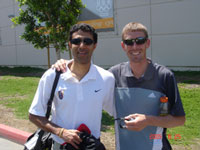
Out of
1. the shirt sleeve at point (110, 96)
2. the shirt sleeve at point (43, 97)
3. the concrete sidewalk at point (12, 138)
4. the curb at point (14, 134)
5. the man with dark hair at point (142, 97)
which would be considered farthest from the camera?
the curb at point (14, 134)

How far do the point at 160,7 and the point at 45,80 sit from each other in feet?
29.9

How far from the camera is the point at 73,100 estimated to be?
90.6 inches

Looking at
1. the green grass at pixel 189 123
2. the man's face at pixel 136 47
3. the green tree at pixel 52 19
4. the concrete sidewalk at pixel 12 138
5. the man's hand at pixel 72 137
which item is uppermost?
the green tree at pixel 52 19

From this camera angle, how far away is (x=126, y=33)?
2439mm

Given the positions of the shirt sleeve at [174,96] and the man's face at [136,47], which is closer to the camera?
the shirt sleeve at [174,96]

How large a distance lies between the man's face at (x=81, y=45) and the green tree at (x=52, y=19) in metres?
3.81

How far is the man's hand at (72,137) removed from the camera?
2.15 meters

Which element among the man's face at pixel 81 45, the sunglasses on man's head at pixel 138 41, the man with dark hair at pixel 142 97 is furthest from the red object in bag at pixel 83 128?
the sunglasses on man's head at pixel 138 41

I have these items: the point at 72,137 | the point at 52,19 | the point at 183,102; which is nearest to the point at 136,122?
the point at 72,137

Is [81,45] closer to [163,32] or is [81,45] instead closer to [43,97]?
[43,97]

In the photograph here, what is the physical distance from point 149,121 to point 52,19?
491 cm

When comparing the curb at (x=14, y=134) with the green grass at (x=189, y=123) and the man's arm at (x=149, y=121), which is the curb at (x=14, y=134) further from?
the man's arm at (x=149, y=121)

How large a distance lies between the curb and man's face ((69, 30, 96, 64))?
3.31 m

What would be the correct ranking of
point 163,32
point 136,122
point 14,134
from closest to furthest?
point 136,122 → point 14,134 → point 163,32
